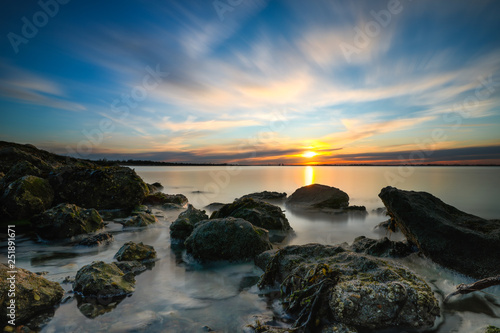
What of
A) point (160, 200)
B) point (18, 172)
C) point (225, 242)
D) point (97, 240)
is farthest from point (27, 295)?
point (160, 200)

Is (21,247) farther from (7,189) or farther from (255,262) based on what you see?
(255,262)

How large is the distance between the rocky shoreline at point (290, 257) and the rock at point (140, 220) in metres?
0.06

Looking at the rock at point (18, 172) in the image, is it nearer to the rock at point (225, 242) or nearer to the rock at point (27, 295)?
the rock at point (27, 295)

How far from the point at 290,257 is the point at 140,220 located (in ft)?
27.5

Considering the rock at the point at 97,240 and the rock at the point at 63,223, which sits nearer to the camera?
the rock at the point at 97,240

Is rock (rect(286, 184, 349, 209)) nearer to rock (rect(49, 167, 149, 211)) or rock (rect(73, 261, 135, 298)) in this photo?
rock (rect(49, 167, 149, 211))

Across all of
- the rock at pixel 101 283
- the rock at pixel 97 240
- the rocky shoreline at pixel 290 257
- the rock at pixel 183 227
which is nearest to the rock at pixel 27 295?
the rocky shoreline at pixel 290 257

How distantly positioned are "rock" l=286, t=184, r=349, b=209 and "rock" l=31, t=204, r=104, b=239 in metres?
13.1

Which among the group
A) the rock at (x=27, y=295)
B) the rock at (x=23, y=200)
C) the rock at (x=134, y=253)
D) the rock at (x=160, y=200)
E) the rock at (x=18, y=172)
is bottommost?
the rock at (x=160, y=200)

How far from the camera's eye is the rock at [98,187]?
42.5ft

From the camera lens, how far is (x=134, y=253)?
269 inches

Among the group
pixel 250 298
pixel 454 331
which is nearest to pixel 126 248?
pixel 250 298

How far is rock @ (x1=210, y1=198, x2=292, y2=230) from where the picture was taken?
10734mm

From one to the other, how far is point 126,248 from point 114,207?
897 centimetres
